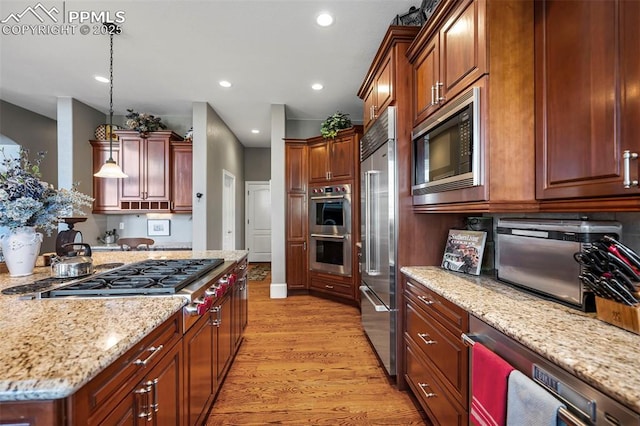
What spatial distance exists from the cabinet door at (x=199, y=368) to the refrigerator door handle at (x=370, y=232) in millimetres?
1311

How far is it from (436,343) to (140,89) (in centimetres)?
437

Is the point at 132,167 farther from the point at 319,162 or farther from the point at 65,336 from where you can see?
the point at 65,336

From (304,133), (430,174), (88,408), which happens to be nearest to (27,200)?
(88,408)

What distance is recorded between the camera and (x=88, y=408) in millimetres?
706

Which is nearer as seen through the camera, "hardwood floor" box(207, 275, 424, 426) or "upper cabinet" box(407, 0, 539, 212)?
"upper cabinet" box(407, 0, 539, 212)

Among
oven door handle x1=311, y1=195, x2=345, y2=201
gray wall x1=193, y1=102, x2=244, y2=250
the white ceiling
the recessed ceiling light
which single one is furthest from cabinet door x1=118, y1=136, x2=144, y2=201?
the recessed ceiling light

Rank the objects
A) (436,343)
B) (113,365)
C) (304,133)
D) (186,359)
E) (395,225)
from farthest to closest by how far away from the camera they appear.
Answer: (304,133)
(395,225)
(436,343)
(186,359)
(113,365)

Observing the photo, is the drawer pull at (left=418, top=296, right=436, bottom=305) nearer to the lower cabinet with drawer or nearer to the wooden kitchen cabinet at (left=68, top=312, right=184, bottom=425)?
the lower cabinet with drawer

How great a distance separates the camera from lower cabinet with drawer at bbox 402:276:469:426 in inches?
49.0

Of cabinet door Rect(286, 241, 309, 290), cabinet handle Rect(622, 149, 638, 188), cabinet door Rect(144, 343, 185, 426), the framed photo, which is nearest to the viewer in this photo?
cabinet handle Rect(622, 149, 638, 188)

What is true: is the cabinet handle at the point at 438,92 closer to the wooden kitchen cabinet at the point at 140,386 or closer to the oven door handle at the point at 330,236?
the wooden kitchen cabinet at the point at 140,386

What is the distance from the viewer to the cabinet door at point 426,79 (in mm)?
1653

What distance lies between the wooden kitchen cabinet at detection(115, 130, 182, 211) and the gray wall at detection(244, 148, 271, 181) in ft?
8.83

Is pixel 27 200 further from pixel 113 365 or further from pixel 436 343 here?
pixel 436 343
